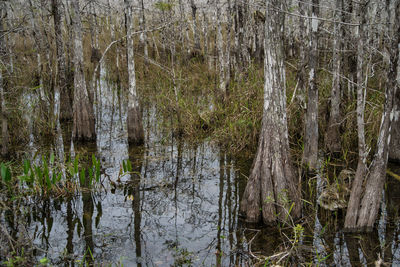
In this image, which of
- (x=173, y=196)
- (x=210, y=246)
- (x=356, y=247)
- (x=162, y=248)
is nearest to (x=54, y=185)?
(x=173, y=196)

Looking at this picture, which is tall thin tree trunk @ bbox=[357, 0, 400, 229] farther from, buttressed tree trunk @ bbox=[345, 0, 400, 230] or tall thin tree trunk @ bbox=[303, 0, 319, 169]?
tall thin tree trunk @ bbox=[303, 0, 319, 169]

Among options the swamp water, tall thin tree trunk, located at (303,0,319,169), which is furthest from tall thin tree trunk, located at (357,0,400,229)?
tall thin tree trunk, located at (303,0,319,169)

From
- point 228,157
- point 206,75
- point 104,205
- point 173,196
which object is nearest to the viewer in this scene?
point 104,205

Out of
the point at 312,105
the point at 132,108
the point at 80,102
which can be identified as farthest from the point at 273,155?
the point at 80,102

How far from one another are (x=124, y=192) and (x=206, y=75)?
9414 millimetres

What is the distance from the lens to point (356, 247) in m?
4.24

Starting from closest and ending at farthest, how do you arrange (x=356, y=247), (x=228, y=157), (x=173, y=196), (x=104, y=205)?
1. (x=356, y=247)
2. (x=104, y=205)
3. (x=173, y=196)
4. (x=228, y=157)

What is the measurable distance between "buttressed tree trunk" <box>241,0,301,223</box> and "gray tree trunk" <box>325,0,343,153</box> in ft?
7.26

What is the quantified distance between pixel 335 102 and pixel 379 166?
2950 millimetres

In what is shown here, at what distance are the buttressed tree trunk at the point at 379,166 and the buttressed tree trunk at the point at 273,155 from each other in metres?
0.73

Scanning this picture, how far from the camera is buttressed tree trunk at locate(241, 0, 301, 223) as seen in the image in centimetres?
456

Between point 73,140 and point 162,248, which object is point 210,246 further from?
point 73,140

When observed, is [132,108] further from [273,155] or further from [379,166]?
[379,166]

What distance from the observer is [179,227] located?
4887 millimetres
